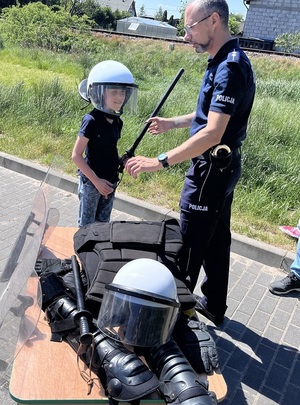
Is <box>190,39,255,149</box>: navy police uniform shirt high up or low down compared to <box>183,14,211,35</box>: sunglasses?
down

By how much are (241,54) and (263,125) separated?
16.3 ft

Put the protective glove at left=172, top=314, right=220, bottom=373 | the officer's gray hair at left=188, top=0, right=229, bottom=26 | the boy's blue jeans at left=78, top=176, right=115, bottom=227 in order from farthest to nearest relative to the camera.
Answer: the boy's blue jeans at left=78, top=176, right=115, bottom=227
the officer's gray hair at left=188, top=0, right=229, bottom=26
the protective glove at left=172, top=314, right=220, bottom=373

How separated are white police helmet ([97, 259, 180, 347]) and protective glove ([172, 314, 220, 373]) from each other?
174mm

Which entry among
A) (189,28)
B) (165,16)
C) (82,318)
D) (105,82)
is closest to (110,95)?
(105,82)

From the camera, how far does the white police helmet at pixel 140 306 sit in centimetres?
155

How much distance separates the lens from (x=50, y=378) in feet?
5.46

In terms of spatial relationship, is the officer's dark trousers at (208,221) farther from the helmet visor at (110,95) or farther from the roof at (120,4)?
the roof at (120,4)

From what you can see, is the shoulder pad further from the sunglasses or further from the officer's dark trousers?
the officer's dark trousers

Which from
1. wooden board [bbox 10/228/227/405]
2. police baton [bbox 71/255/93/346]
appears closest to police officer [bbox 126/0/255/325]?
police baton [bbox 71/255/93/346]

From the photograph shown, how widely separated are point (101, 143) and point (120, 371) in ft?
6.07

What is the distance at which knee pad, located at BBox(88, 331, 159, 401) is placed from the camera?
1.47 m

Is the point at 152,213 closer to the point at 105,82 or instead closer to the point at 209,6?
the point at 105,82

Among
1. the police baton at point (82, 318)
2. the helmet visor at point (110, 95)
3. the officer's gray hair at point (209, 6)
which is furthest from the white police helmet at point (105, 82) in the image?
the police baton at point (82, 318)

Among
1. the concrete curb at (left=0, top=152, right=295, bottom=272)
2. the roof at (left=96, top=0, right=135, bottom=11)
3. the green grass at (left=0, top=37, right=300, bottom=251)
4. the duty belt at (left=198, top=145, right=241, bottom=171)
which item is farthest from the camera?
the roof at (left=96, top=0, right=135, bottom=11)
